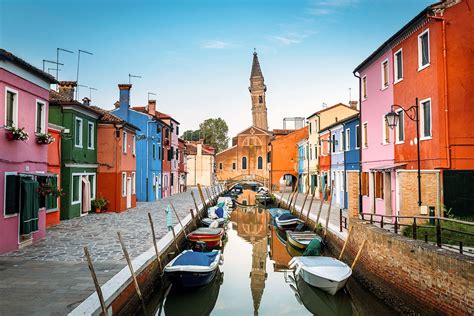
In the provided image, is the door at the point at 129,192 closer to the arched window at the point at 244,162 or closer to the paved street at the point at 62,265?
the paved street at the point at 62,265

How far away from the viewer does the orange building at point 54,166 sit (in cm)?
1680

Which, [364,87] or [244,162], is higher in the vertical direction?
[364,87]

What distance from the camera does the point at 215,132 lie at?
292 feet

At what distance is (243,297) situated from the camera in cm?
1227

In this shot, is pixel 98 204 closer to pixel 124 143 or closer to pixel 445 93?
pixel 124 143

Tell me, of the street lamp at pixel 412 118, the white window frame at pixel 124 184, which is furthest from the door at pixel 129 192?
the street lamp at pixel 412 118

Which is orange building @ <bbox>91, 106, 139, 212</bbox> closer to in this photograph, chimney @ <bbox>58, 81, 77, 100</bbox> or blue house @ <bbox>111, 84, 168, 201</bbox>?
chimney @ <bbox>58, 81, 77, 100</bbox>

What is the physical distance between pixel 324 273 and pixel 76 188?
45.7ft

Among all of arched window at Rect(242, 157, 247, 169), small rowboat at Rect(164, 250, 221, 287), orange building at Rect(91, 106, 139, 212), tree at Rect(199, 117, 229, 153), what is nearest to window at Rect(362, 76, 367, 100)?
small rowboat at Rect(164, 250, 221, 287)

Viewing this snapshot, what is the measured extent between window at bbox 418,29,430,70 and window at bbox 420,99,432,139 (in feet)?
4.25

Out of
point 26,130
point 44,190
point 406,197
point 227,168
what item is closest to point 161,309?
point 44,190

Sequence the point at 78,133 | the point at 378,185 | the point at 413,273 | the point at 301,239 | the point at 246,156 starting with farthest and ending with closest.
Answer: the point at 246,156 → the point at 78,133 → the point at 378,185 → the point at 301,239 → the point at 413,273

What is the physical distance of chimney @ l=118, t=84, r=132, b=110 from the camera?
2887 cm

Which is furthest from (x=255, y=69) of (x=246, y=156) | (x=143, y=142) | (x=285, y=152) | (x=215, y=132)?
(x=143, y=142)
